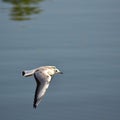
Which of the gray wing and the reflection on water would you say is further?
the reflection on water

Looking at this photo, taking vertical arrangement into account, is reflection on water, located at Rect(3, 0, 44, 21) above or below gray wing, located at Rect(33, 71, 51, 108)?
below

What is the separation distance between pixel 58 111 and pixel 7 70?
2243 millimetres

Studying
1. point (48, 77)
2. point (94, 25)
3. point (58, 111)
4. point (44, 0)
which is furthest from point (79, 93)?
point (44, 0)

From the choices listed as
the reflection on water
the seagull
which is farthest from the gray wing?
the reflection on water

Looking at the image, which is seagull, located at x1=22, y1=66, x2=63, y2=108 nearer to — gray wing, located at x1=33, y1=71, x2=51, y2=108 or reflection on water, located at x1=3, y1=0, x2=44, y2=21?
gray wing, located at x1=33, y1=71, x2=51, y2=108

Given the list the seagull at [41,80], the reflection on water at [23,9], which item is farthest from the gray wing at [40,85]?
the reflection on water at [23,9]

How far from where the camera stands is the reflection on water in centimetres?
2466

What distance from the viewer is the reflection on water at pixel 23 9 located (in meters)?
24.7

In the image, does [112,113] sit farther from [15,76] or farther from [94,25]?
[94,25]

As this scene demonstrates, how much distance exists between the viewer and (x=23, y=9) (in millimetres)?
25234

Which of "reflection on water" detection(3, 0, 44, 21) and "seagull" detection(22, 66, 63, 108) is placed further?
"reflection on water" detection(3, 0, 44, 21)

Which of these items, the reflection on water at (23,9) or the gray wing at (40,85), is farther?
the reflection on water at (23,9)

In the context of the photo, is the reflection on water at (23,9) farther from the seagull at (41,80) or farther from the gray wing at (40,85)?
the gray wing at (40,85)

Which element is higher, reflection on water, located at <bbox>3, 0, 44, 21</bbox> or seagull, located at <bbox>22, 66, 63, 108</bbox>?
seagull, located at <bbox>22, 66, 63, 108</bbox>
